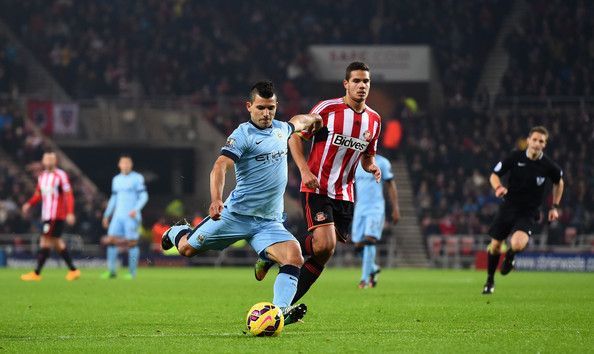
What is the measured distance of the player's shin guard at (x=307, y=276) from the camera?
8.93 metres

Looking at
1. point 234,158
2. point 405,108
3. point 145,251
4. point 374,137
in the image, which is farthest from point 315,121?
point 405,108

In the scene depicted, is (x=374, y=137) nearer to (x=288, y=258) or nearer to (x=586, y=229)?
(x=288, y=258)

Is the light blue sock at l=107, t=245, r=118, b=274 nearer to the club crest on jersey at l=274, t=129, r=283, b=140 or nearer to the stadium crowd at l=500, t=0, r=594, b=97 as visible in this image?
the club crest on jersey at l=274, t=129, r=283, b=140

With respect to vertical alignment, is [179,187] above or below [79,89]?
below

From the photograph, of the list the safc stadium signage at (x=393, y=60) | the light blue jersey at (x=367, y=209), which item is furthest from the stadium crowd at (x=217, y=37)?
the light blue jersey at (x=367, y=209)

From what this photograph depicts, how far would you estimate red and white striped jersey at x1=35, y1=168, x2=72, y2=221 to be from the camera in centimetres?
1795

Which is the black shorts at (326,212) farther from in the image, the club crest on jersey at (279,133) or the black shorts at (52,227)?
the black shorts at (52,227)

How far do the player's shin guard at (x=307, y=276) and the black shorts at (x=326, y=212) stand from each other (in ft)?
1.21

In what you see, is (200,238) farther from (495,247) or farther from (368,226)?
(368,226)

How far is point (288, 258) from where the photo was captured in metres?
7.71

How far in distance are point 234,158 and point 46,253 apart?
1222 centimetres

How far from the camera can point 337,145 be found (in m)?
9.28

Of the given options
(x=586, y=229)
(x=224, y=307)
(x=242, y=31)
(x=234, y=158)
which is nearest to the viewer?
(x=234, y=158)

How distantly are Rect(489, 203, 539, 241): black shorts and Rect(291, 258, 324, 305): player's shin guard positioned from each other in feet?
16.2
